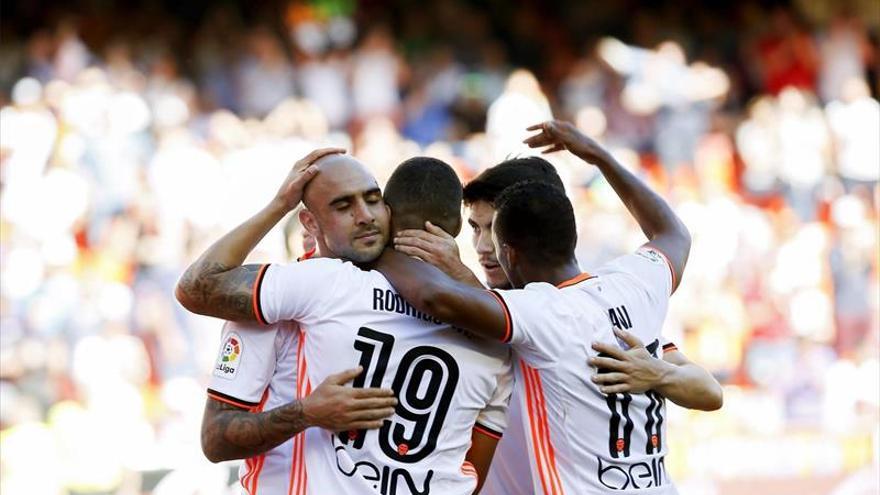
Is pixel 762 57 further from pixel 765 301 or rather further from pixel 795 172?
pixel 765 301

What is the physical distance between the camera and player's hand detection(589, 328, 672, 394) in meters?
4.55

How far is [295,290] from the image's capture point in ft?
14.6

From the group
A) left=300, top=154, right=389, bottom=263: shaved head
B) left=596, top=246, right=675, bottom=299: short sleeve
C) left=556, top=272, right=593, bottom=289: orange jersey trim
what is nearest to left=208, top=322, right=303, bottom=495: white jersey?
left=300, top=154, right=389, bottom=263: shaved head

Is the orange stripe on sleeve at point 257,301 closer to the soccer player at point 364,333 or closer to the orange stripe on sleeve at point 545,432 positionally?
the soccer player at point 364,333

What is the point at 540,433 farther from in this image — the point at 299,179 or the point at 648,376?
the point at 299,179

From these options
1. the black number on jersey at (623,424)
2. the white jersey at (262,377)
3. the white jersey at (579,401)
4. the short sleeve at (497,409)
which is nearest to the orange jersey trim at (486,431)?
the short sleeve at (497,409)

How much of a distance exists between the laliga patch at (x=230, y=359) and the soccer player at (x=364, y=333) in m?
0.13

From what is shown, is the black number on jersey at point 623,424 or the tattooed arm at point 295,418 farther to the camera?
the black number on jersey at point 623,424

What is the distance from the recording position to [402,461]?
14.7 ft

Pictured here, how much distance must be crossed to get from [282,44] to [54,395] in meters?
5.91

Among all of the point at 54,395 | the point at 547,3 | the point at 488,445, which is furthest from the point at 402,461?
the point at 547,3

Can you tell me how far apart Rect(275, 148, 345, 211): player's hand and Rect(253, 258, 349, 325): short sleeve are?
0.26 m

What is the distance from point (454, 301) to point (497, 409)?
599 mm

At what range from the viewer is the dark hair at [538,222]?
181 inches
